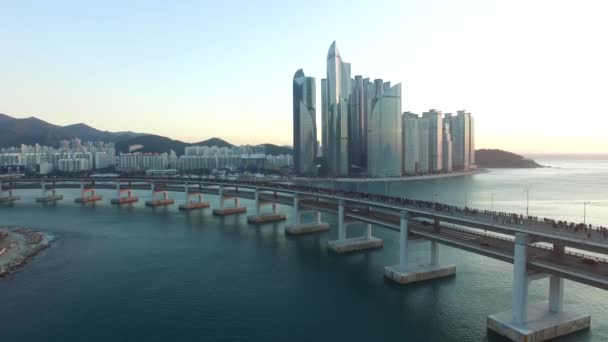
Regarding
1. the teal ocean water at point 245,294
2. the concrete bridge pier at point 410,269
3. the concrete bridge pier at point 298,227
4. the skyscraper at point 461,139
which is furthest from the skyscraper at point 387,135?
the concrete bridge pier at point 410,269

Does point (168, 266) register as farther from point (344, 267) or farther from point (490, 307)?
point (490, 307)

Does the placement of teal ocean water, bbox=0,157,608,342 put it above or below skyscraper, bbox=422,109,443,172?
below

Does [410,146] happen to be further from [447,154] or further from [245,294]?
[245,294]

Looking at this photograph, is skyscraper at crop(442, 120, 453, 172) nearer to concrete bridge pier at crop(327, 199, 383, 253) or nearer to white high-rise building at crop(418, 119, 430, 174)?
white high-rise building at crop(418, 119, 430, 174)

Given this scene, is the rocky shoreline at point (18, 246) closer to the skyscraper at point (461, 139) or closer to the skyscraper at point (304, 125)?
the skyscraper at point (304, 125)

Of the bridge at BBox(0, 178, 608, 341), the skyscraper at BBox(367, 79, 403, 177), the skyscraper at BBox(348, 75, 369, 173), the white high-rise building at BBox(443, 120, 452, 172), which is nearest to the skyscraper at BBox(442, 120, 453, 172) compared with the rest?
the white high-rise building at BBox(443, 120, 452, 172)

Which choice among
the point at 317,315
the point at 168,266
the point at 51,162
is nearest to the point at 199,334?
the point at 317,315

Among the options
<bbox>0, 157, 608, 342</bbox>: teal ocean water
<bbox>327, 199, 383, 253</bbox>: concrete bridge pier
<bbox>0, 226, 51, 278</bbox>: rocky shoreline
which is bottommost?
<bbox>0, 157, 608, 342</bbox>: teal ocean water
